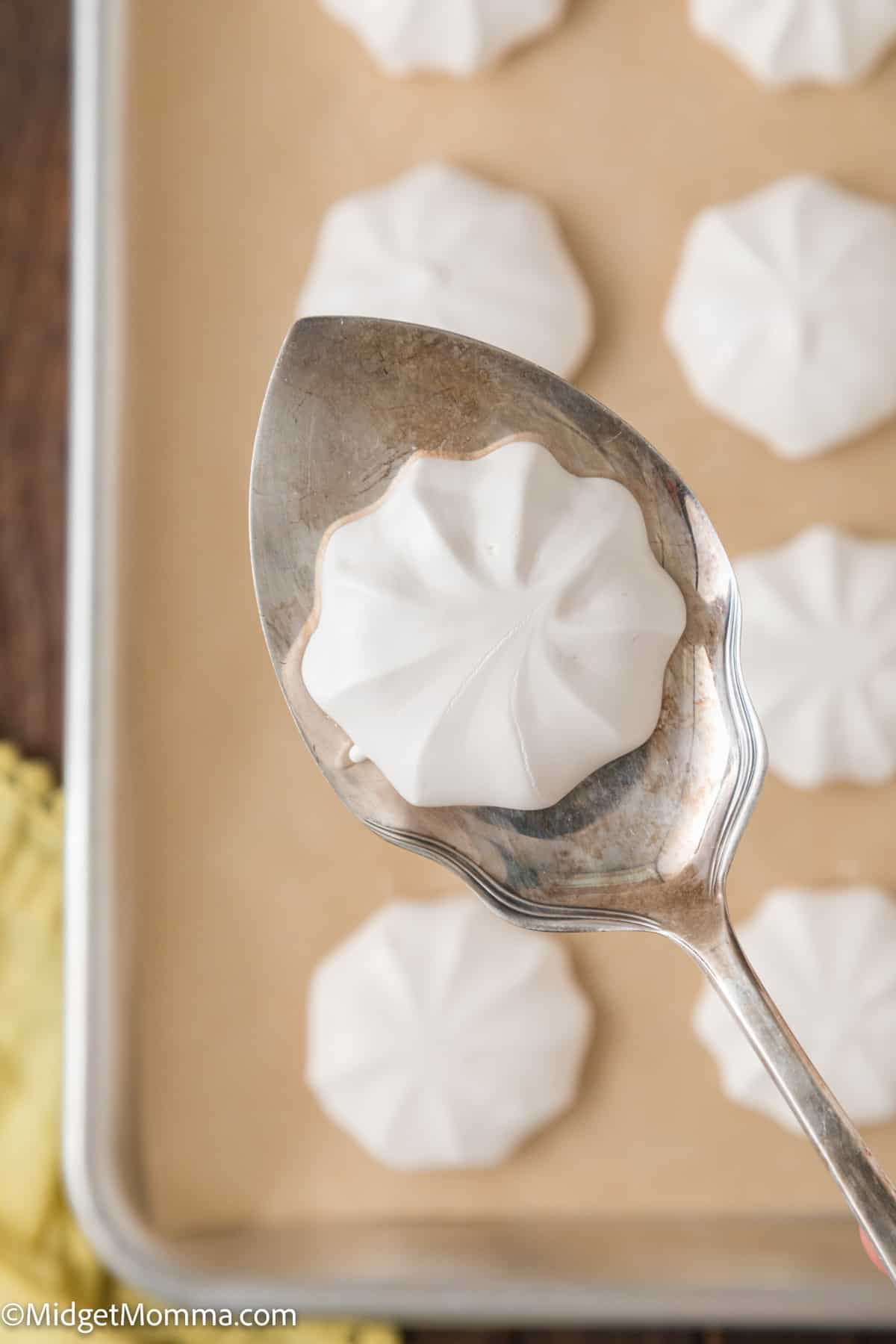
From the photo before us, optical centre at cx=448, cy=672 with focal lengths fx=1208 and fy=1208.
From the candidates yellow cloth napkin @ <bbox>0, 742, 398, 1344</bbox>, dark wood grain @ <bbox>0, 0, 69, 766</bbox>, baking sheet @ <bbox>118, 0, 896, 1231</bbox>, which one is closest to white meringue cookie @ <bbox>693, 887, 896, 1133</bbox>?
baking sheet @ <bbox>118, 0, 896, 1231</bbox>

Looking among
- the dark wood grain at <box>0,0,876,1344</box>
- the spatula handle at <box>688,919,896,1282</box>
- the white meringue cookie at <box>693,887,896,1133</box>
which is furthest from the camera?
the dark wood grain at <box>0,0,876,1344</box>

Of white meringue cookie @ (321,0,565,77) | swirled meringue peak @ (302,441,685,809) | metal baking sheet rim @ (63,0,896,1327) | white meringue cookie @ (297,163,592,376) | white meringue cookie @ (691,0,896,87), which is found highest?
white meringue cookie @ (321,0,565,77)

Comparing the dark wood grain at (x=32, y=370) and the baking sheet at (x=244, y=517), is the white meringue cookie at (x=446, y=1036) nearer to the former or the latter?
the baking sheet at (x=244, y=517)

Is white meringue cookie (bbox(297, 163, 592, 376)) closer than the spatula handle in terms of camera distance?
No

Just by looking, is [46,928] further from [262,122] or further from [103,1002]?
[262,122]

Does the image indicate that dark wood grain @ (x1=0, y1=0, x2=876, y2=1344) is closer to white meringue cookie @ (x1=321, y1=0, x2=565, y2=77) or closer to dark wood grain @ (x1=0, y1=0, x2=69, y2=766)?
dark wood grain @ (x1=0, y1=0, x2=69, y2=766)

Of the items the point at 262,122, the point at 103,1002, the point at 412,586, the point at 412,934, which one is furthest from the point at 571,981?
the point at 262,122
